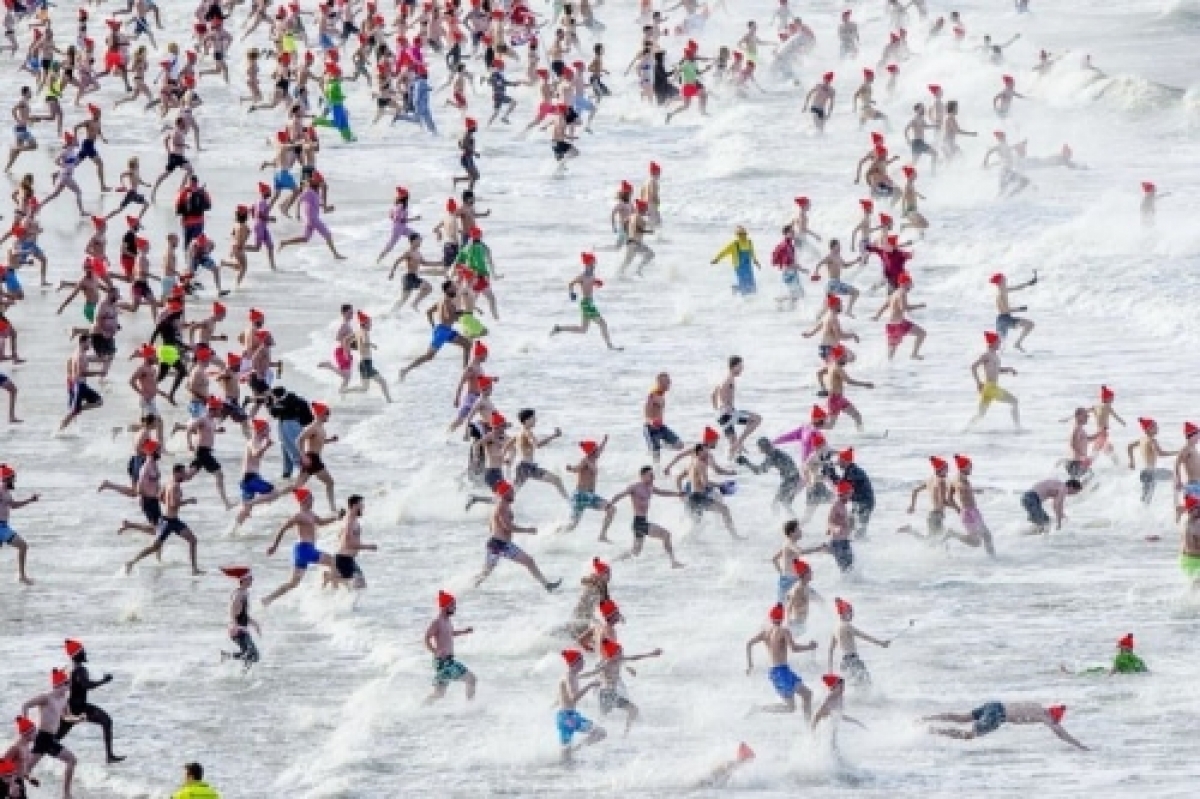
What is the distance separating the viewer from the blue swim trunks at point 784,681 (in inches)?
695

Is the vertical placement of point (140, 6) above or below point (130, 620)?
above

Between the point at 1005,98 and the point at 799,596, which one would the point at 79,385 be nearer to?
the point at 799,596

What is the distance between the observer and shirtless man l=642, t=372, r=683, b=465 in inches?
933

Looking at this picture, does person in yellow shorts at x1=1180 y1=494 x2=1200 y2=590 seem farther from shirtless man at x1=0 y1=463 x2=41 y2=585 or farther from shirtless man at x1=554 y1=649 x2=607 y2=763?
shirtless man at x1=0 y1=463 x2=41 y2=585

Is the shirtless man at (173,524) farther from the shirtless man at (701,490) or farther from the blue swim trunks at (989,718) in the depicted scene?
the blue swim trunks at (989,718)

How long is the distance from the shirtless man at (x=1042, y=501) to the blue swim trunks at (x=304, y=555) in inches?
248

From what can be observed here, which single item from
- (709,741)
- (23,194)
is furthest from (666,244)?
(709,741)

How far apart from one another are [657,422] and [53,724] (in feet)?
26.9

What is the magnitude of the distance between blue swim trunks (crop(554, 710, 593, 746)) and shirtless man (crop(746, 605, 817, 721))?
55.5 inches

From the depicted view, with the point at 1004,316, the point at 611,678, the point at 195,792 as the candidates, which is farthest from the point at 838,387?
the point at 195,792

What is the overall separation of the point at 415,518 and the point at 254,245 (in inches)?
421

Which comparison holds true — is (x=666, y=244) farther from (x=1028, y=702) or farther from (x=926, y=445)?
(x=1028, y=702)

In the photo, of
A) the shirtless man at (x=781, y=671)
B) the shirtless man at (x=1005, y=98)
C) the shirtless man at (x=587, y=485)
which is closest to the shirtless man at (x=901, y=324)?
the shirtless man at (x=587, y=485)

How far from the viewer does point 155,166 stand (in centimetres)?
3881
